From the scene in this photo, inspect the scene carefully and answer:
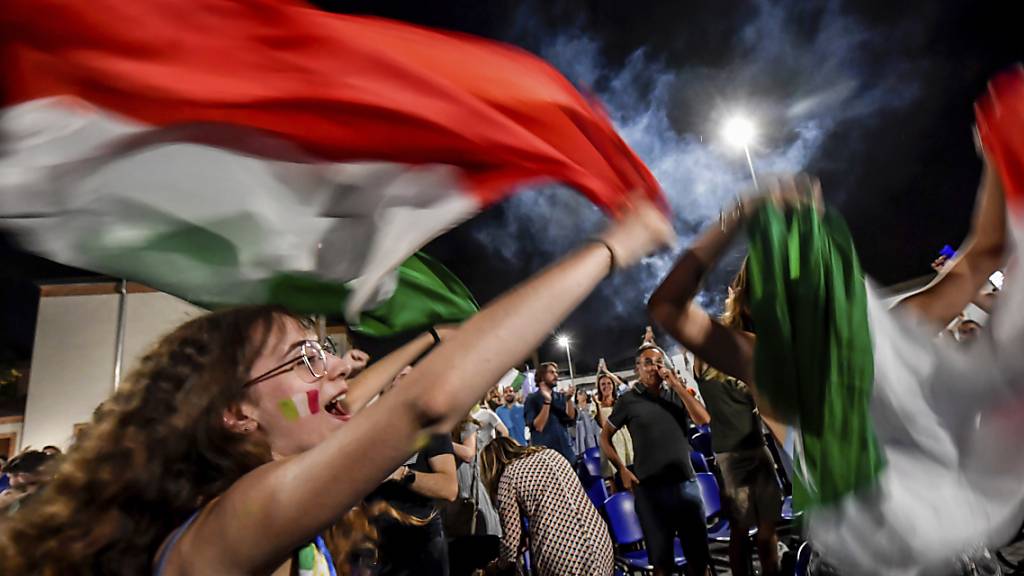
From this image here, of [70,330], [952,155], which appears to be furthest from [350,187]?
[952,155]

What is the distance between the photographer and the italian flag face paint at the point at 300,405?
1.32m

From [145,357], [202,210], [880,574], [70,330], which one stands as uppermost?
[70,330]

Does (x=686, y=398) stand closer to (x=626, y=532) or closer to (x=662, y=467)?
(x=662, y=467)

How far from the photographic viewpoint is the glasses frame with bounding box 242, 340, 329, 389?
1312mm

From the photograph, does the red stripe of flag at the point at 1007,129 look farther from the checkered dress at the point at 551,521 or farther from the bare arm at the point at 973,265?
the checkered dress at the point at 551,521

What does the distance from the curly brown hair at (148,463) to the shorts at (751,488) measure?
Result: 3881mm

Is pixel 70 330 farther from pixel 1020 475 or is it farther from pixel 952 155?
pixel 952 155

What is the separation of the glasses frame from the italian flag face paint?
0.14 ft

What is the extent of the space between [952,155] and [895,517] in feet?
77.8

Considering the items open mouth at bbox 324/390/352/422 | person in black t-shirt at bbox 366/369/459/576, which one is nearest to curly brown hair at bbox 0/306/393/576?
open mouth at bbox 324/390/352/422

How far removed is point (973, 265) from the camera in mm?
1661

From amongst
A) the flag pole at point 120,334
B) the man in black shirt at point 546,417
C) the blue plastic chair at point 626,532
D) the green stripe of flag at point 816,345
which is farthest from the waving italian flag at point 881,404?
the flag pole at point 120,334

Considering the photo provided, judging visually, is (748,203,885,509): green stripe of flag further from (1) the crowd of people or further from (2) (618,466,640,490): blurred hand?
(2) (618,466,640,490): blurred hand

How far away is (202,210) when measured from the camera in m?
1.48
